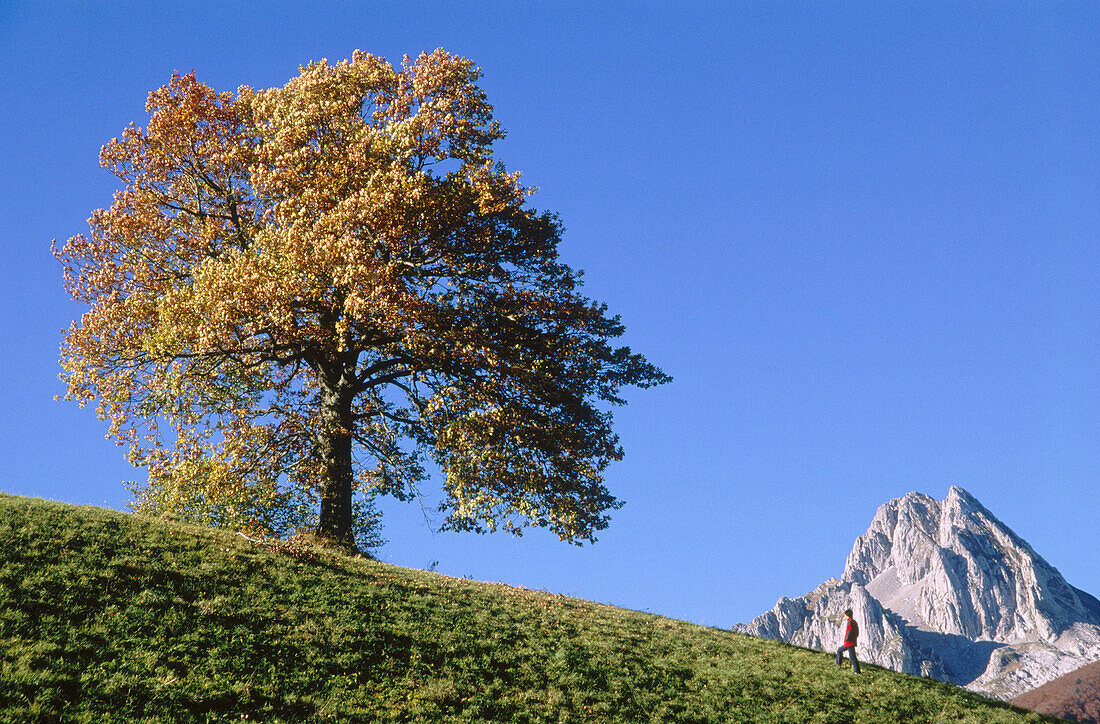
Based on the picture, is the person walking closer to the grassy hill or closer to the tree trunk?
the grassy hill

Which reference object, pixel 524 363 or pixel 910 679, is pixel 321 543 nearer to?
pixel 524 363

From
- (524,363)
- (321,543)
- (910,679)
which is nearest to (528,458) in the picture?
(524,363)

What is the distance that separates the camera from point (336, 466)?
28.6m

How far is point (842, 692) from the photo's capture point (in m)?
20.3

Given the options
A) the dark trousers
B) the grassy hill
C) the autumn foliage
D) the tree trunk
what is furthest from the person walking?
the tree trunk

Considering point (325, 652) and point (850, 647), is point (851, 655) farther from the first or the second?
point (325, 652)

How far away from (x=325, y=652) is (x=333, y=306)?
44.2 ft

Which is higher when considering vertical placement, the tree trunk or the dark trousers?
the tree trunk

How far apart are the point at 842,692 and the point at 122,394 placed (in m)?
27.2

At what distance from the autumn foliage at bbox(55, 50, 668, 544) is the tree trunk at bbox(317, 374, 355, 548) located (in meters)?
0.08

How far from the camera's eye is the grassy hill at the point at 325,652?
12.9 meters

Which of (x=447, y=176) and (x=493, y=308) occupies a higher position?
(x=447, y=176)

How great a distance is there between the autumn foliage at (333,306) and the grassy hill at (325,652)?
5.50 m

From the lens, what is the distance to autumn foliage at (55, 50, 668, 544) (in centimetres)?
2469
